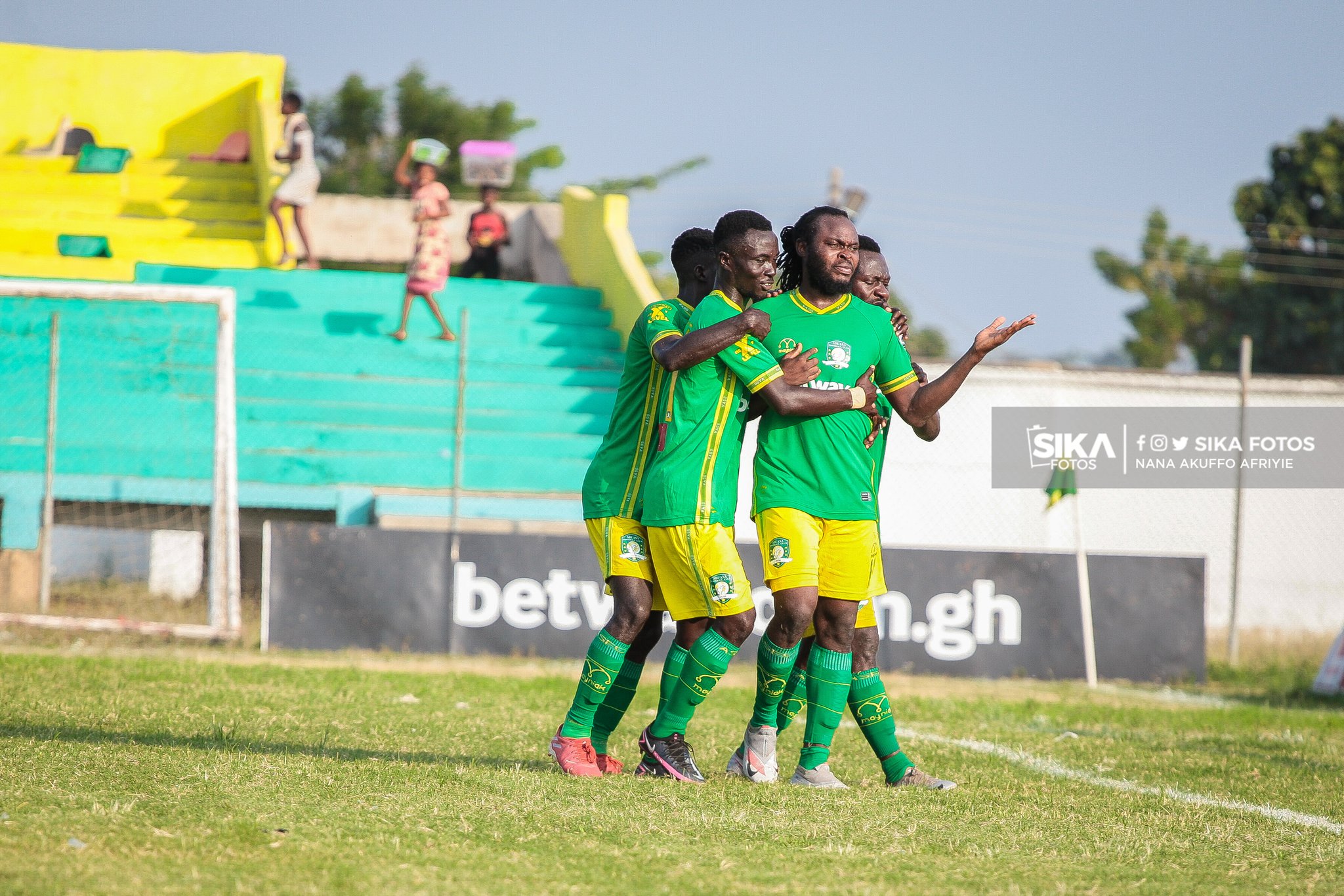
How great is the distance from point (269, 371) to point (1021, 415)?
8.00 m

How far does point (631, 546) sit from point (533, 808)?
116cm

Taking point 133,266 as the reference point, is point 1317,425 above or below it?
below

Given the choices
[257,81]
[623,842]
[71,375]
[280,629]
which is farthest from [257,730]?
[257,81]

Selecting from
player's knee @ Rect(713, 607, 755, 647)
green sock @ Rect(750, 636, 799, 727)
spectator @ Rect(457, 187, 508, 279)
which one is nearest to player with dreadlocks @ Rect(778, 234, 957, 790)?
green sock @ Rect(750, 636, 799, 727)

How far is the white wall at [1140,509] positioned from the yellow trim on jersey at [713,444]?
8211mm

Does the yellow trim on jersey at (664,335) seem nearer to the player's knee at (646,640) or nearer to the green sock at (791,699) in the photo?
the player's knee at (646,640)

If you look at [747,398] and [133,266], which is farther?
[133,266]

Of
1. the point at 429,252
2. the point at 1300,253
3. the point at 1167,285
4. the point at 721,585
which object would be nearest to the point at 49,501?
the point at 429,252

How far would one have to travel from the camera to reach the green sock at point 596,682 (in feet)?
17.8

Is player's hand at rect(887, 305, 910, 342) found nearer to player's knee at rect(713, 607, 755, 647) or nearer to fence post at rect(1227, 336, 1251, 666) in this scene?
player's knee at rect(713, 607, 755, 647)

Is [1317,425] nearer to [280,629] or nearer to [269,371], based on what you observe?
[280,629]

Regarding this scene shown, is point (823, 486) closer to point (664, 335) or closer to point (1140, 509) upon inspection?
point (664, 335)

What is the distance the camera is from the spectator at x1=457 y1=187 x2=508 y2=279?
18.3 meters

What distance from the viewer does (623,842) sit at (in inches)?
165
